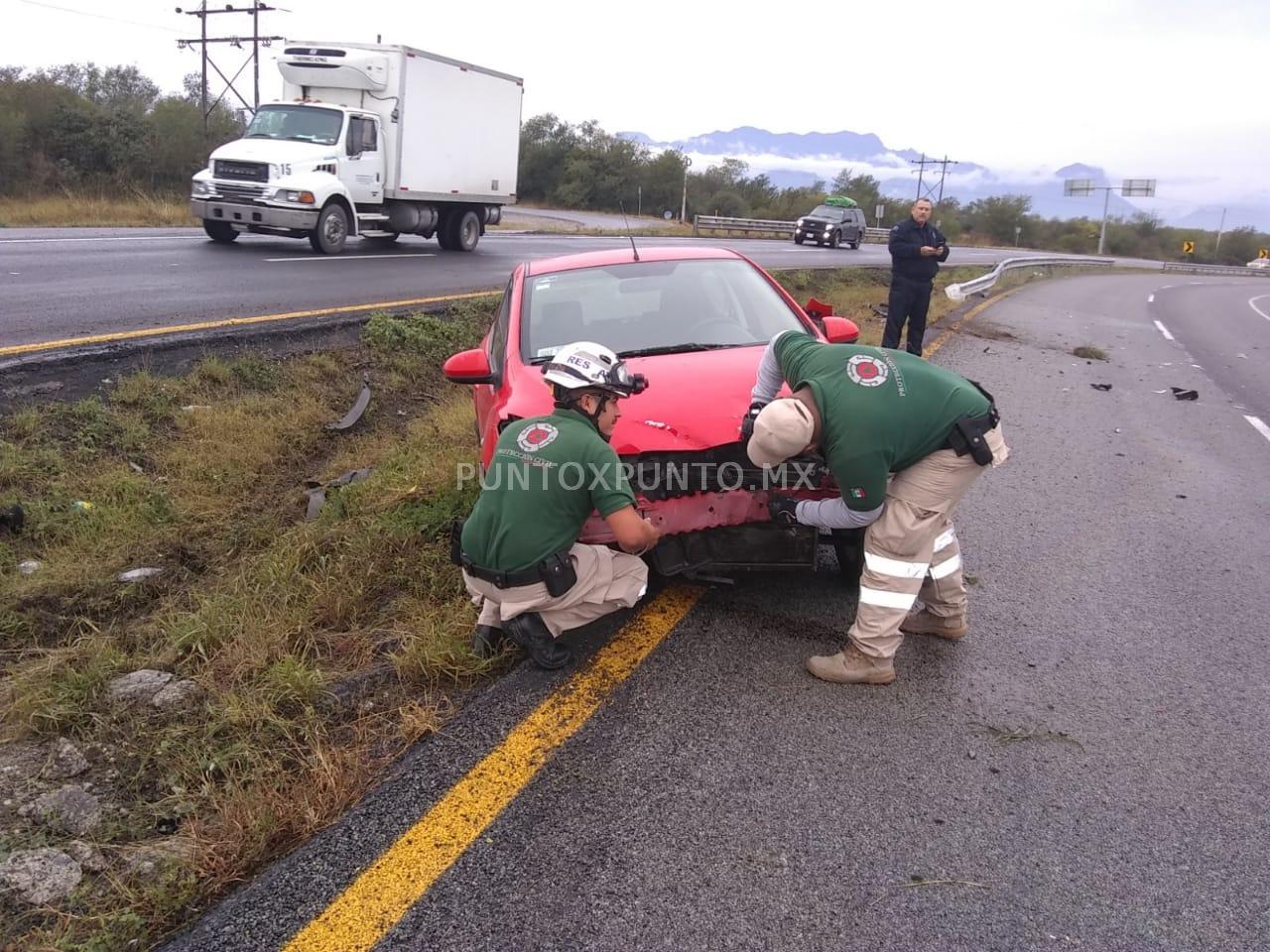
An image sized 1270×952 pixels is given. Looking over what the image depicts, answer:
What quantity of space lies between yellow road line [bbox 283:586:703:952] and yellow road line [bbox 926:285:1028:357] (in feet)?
28.0

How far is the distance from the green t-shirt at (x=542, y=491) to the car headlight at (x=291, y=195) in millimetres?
12638

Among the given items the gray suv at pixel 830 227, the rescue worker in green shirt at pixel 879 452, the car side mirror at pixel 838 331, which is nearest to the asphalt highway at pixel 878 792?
the rescue worker in green shirt at pixel 879 452

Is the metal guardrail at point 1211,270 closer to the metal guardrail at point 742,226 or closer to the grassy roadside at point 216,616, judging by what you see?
the metal guardrail at point 742,226

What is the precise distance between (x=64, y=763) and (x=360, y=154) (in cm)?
1447

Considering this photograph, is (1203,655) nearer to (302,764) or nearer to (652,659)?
(652,659)

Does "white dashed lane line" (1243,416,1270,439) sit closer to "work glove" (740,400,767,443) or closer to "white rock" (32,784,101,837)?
"work glove" (740,400,767,443)

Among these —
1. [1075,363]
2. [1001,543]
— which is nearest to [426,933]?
[1001,543]

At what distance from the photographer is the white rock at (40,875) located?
2180 millimetres

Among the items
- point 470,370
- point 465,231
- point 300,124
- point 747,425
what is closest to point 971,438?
point 747,425

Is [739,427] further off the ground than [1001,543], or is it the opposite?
[739,427]

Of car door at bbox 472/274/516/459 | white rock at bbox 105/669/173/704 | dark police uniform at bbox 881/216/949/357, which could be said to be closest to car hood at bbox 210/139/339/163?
dark police uniform at bbox 881/216/949/357

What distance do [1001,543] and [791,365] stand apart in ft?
7.10

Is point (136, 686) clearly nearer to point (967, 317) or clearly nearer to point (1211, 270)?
point (967, 317)

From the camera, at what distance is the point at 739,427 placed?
11.3ft
